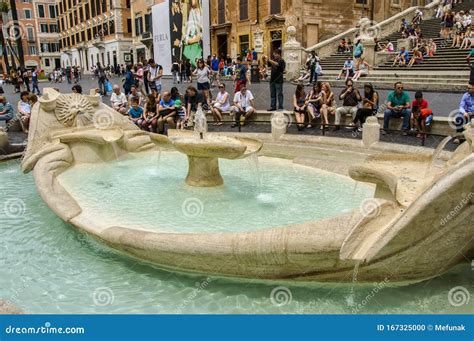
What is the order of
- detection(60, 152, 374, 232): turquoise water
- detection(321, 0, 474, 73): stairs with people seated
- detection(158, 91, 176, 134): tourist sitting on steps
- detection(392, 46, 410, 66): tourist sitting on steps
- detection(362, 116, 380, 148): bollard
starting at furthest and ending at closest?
detection(392, 46, 410, 66): tourist sitting on steps < detection(321, 0, 474, 73): stairs with people seated < detection(158, 91, 176, 134): tourist sitting on steps < detection(362, 116, 380, 148): bollard < detection(60, 152, 374, 232): turquoise water

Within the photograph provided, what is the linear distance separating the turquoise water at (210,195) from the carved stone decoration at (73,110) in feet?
3.15

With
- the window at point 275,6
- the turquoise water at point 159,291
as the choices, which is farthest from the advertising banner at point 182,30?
the turquoise water at point 159,291

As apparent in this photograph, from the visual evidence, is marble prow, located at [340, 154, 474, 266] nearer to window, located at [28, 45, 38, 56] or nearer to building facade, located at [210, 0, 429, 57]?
building facade, located at [210, 0, 429, 57]

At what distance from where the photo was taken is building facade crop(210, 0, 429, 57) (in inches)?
1188

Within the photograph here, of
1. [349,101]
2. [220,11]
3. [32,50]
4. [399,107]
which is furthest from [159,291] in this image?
[32,50]

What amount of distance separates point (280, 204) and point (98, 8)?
191 ft

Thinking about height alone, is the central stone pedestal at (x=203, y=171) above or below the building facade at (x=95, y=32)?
below

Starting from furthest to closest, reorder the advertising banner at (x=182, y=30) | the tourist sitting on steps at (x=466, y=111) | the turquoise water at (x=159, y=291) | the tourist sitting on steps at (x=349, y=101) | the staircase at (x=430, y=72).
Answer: the advertising banner at (x=182, y=30)
the staircase at (x=430, y=72)
the tourist sitting on steps at (x=349, y=101)
the tourist sitting on steps at (x=466, y=111)
the turquoise water at (x=159, y=291)

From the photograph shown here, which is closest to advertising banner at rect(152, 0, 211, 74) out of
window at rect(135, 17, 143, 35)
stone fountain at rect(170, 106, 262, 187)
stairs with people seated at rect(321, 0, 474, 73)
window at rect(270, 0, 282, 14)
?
window at rect(270, 0, 282, 14)

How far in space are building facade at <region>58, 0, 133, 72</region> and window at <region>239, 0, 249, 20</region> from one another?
1969cm

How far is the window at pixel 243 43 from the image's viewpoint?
1328 inches

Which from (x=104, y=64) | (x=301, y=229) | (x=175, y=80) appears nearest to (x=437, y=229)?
(x=301, y=229)

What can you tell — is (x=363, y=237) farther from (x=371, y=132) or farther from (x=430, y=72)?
(x=430, y=72)

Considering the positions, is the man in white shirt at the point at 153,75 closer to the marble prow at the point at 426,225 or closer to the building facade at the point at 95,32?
the marble prow at the point at 426,225
